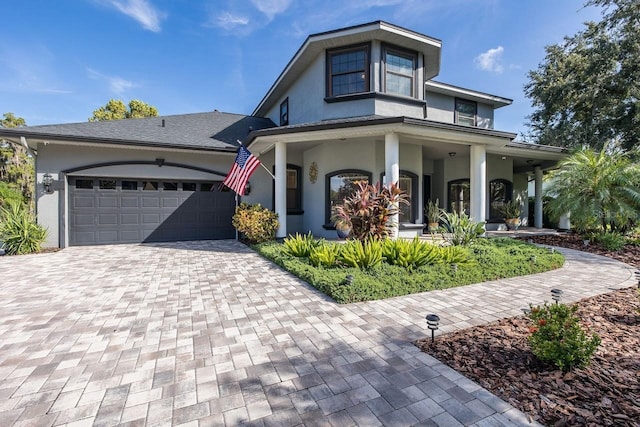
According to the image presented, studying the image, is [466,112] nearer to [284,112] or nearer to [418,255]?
[284,112]

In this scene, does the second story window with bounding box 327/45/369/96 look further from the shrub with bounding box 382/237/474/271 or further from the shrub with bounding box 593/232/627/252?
the shrub with bounding box 593/232/627/252

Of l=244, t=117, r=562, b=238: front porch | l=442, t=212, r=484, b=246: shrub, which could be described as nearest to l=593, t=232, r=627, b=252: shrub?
l=244, t=117, r=562, b=238: front porch

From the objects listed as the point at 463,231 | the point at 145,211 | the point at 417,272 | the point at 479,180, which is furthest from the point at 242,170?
the point at 479,180

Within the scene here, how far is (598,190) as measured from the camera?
8250mm

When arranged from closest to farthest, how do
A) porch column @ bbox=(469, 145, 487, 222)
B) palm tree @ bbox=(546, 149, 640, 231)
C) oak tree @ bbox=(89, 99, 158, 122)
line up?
palm tree @ bbox=(546, 149, 640, 231), porch column @ bbox=(469, 145, 487, 222), oak tree @ bbox=(89, 99, 158, 122)

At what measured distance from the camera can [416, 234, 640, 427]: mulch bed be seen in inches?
→ 77.6

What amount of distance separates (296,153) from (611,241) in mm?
10093

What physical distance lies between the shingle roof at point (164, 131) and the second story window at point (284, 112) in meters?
1.22

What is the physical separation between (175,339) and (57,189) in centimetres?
936

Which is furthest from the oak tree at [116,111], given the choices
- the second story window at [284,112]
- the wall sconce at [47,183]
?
the wall sconce at [47,183]

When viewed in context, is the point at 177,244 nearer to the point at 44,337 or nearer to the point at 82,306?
the point at 82,306

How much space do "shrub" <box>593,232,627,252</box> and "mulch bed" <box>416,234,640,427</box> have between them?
5.80 m

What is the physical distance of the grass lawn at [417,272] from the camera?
4.46 metres

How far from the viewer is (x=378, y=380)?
238cm
